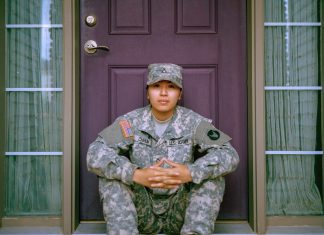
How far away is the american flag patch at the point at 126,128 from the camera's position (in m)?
2.34

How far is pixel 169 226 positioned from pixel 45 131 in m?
0.98

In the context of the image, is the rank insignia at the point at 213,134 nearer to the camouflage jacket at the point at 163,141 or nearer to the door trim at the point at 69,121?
the camouflage jacket at the point at 163,141

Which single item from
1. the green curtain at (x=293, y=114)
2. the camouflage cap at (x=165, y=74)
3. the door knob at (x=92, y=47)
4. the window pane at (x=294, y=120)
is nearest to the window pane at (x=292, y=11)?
the green curtain at (x=293, y=114)

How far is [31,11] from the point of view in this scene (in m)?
2.68

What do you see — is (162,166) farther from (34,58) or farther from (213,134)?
(34,58)

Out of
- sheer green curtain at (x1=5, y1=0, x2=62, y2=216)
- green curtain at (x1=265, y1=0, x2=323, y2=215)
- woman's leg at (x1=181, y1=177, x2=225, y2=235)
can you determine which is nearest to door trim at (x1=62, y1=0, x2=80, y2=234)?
sheer green curtain at (x1=5, y1=0, x2=62, y2=216)

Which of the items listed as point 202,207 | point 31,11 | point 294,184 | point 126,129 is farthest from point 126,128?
point 294,184

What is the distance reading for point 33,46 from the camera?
267 cm

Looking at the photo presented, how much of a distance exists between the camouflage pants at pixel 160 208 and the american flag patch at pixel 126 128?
29cm

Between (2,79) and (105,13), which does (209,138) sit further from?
(2,79)

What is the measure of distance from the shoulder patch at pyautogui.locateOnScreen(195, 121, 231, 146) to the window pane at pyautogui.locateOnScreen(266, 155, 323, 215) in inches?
18.6

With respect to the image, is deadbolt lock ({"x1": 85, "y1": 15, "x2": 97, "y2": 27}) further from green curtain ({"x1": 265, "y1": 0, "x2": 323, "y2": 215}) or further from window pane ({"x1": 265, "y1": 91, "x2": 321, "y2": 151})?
window pane ({"x1": 265, "y1": 91, "x2": 321, "y2": 151})

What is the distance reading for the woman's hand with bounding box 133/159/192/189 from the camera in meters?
2.09

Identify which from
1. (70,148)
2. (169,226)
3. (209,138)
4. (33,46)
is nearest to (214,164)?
(209,138)
